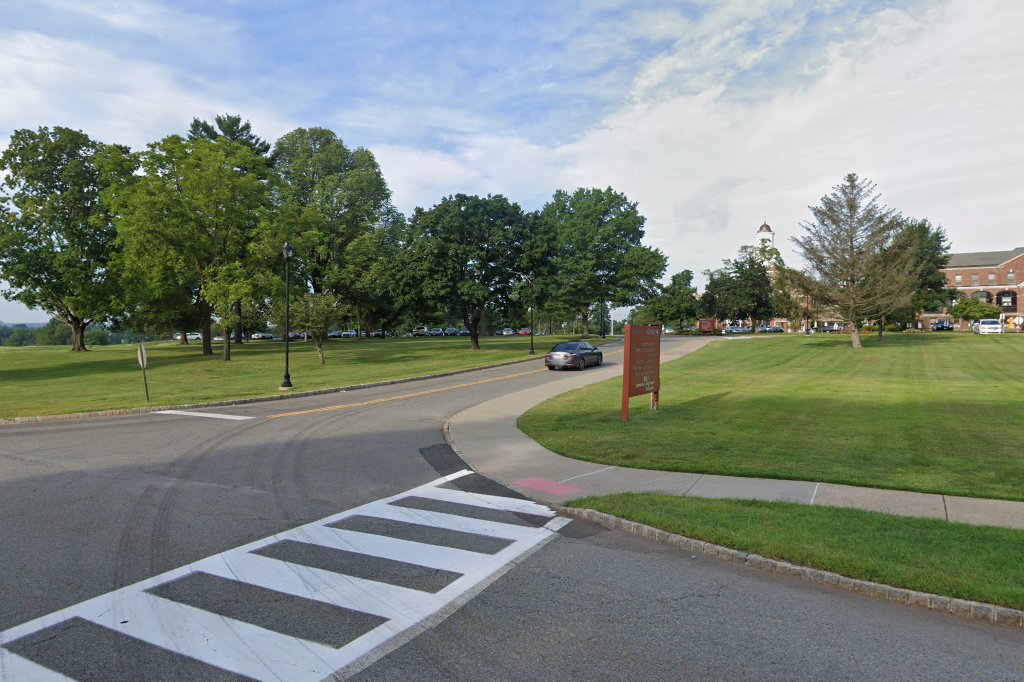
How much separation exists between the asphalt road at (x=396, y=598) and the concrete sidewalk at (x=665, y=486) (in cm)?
105

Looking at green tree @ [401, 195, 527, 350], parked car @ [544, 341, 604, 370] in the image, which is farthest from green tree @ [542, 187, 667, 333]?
parked car @ [544, 341, 604, 370]

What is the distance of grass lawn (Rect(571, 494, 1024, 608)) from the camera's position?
474cm

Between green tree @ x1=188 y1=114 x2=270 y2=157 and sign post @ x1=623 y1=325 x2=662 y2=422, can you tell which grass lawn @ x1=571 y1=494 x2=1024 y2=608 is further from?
green tree @ x1=188 y1=114 x2=270 y2=157

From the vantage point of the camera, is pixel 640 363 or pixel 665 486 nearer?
pixel 665 486

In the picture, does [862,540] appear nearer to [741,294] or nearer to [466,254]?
[466,254]

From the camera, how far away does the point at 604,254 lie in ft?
215

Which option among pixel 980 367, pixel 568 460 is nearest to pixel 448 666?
pixel 568 460

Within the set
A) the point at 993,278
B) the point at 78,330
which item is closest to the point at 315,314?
the point at 78,330

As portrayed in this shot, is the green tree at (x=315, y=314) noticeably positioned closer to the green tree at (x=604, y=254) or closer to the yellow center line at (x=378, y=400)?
the yellow center line at (x=378, y=400)

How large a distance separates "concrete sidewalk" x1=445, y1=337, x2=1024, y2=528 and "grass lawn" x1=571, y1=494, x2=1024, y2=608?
18.1 inches

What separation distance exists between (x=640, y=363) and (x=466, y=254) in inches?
1097

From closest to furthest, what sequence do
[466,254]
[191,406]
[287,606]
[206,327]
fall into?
[287,606] < [191,406] < [466,254] < [206,327]

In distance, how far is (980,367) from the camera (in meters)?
26.4

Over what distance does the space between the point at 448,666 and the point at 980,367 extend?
32.2 meters
